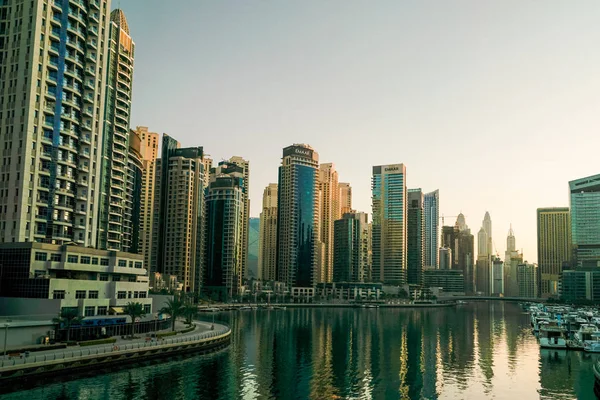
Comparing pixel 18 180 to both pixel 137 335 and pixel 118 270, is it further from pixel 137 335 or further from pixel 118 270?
pixel 137 335

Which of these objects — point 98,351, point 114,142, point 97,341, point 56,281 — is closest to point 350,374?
point 98,351

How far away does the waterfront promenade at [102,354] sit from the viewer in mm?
81188

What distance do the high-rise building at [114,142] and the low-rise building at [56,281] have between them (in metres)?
28.1

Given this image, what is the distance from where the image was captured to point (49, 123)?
421 ft

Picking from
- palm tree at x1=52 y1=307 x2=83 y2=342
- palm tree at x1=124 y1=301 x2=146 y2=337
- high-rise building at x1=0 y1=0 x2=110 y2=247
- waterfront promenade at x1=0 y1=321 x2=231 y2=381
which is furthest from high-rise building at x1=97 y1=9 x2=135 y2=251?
palm tree at x1=52 y1=307 x2=83 y2=342

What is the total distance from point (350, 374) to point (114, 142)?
9985cm

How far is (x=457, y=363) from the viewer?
118625 mm

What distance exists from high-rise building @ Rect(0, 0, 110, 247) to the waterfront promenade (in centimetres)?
3664

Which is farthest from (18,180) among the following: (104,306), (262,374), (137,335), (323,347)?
(323,347)

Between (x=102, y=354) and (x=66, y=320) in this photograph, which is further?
(x=66, y=320)

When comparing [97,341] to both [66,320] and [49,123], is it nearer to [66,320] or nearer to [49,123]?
[66,320]

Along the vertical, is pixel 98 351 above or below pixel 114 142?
below

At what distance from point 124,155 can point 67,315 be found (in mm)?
75275

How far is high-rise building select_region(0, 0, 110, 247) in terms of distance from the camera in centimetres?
12374
